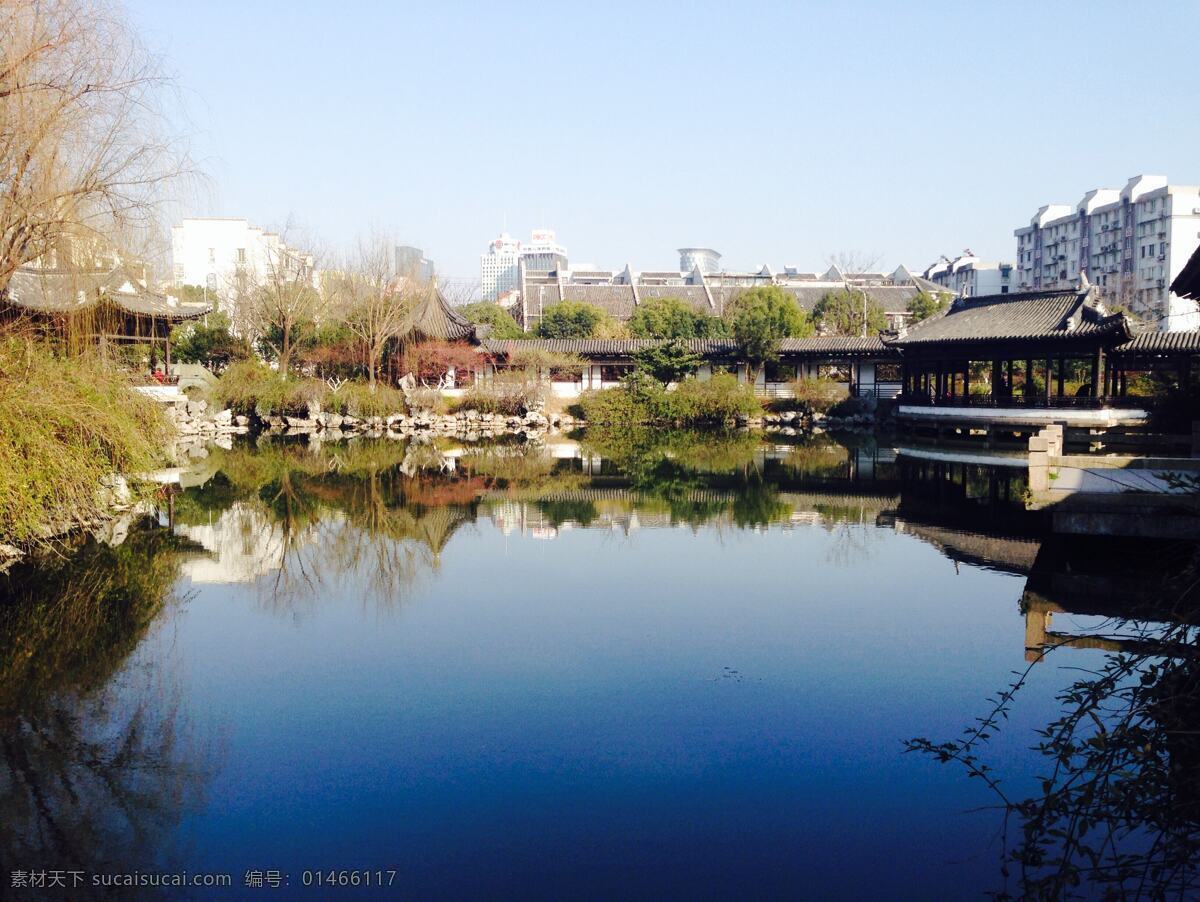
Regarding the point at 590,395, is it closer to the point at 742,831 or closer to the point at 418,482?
the point at 418,482

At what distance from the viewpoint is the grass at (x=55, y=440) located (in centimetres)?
882

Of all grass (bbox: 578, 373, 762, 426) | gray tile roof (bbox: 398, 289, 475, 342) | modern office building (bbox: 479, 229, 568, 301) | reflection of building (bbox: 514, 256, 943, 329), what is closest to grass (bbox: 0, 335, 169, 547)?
grass (bbox: 578, 373, 762, 426)

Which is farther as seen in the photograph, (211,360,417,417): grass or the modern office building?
the modern office building

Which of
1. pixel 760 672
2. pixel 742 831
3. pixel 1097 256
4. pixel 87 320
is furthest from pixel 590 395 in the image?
pixel 1097 256

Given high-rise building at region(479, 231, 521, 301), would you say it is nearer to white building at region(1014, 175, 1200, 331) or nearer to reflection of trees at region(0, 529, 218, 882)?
white building at region(1014, 175, 1200, 331)

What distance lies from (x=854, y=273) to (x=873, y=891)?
5884cm

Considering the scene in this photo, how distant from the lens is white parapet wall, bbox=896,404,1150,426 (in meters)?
22.2

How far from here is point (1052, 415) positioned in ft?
75.0

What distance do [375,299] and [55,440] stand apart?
2542cm

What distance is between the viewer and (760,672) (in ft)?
22.3

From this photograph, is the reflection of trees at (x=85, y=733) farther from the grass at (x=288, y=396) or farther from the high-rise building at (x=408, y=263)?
the high-rise building at (x=408, y=263)

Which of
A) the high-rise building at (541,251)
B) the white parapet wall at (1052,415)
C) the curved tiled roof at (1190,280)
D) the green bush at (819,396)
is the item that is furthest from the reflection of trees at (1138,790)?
the high-rise building at (541,251)

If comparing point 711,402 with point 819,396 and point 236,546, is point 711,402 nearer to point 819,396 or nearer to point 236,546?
point 819,396

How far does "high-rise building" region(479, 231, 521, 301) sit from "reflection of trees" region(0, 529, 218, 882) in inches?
5275
